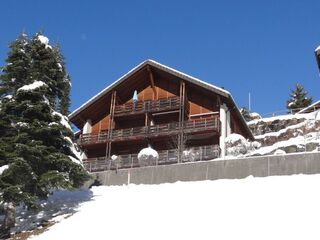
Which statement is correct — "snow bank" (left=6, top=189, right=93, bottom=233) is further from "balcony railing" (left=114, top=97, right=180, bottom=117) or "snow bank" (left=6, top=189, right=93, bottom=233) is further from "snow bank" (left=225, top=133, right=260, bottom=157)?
"balcony railing" (left=114, top=97, right=180, bottom=117)

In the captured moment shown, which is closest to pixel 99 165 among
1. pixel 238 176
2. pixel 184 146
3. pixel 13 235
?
pixel 184 146

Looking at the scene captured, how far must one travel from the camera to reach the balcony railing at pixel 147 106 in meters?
39.9

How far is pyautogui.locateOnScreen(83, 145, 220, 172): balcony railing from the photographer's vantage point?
35531 millimetres

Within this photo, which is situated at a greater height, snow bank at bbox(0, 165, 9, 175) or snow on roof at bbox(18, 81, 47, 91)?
snow on roof at bbox(18, 81, 47, 91)

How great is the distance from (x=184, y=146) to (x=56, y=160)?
1632cm

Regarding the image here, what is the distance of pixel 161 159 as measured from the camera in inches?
1441


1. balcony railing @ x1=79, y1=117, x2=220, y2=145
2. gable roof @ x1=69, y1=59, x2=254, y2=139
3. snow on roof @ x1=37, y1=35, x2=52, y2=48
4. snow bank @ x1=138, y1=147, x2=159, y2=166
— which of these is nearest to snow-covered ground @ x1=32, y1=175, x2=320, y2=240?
snow on roof @ x1=37, y1=35, x2=52, y2=48

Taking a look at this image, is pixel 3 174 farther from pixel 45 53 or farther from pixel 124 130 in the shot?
pixel 124 130

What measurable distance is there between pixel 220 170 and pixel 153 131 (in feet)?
37.6

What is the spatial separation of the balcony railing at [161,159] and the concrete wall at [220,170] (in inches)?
192

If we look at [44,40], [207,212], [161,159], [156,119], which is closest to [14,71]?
[44,40]

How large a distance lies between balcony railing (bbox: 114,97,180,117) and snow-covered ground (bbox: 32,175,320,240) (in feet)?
46.6

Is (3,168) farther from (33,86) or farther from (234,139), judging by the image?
(234,139)

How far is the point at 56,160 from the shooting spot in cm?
2256
